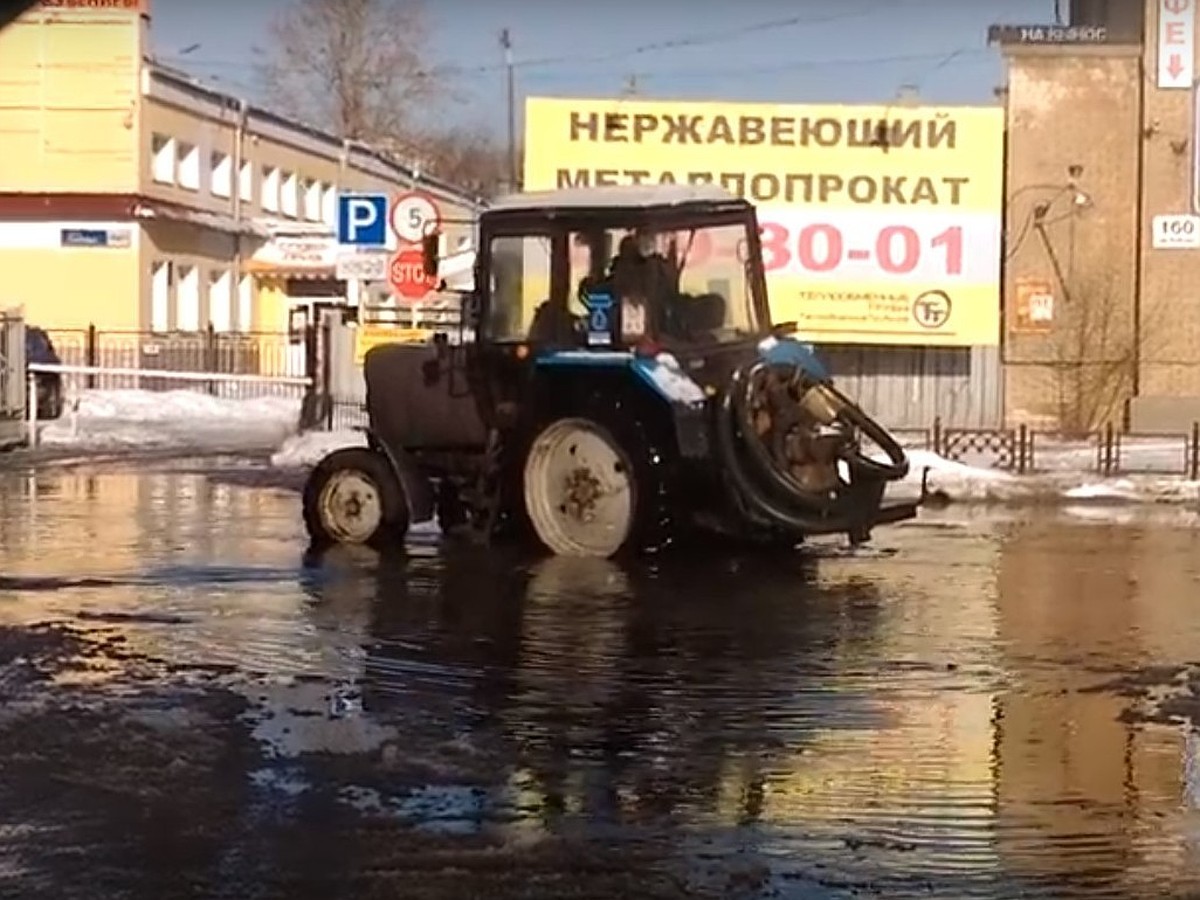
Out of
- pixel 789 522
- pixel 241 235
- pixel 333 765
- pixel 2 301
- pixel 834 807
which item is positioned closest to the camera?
pixel 834 807

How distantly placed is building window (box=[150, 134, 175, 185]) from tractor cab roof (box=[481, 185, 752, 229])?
3138cm

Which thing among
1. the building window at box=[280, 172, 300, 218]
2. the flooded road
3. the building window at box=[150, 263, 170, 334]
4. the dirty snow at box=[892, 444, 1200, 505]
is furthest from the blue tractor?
the building window at box=[280, 172, 300, 218]

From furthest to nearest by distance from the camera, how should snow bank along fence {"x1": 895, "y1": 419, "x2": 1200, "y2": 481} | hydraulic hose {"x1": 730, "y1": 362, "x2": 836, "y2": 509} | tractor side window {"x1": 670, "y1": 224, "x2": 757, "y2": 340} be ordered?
snow bank along fence {"x1": 895, "y1": 419, "x2": 1200, "y2": 481} → tractor side window {"x1": 670, "y1": 224, "x2": 757, "y2": 340} → hydraulic hose {"x1": 730, "y1": 362, "x2": 836, "y2": 509}

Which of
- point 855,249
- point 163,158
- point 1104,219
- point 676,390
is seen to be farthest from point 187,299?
point 676,390

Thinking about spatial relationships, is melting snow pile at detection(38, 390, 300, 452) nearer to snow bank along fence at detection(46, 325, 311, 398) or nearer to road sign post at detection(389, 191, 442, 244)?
snow bank along fence at detection(46, 325, 311, 398)

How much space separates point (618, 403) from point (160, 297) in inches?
1304

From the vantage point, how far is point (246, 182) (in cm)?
5528

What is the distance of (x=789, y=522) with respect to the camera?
1598 cm

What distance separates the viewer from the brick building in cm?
3231

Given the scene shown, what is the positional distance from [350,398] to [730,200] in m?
14.5

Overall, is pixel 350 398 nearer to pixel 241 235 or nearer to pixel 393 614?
pixel 393 614

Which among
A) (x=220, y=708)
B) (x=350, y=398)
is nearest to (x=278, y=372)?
(x=350, y=398)

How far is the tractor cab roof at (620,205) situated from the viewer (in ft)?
55.1

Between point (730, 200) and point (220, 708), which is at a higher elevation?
point (730, 200)
